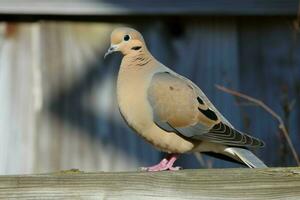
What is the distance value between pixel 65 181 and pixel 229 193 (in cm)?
50

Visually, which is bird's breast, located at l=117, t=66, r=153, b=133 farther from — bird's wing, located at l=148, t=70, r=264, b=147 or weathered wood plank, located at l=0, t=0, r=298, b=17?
weathered wood plank, located at l=0, t=0, r=298, b=17

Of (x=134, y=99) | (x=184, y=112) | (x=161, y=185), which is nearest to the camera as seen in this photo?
(x=161, y=185)

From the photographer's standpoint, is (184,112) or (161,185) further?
(184,112)

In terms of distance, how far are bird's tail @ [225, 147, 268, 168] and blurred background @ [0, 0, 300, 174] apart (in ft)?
3.42

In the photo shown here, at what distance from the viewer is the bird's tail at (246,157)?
3423 millimetres

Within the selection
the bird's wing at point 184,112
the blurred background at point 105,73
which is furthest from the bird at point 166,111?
the blurred background at point 105,73

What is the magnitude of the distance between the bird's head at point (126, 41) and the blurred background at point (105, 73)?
1.26 meters

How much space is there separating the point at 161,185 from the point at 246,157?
61cm

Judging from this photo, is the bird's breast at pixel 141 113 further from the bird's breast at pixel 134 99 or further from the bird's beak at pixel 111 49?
the bird's beak at pixel 111 49

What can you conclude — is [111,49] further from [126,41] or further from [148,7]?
[148,7]

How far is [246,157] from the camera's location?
3.49 metres

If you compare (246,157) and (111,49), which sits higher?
(111,49)

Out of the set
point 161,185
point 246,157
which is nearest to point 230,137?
point 246,157

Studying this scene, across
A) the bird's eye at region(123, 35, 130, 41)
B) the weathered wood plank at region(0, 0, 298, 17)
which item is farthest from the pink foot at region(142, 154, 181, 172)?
the weathered wood plank at region(0, 0, 298, 17)
